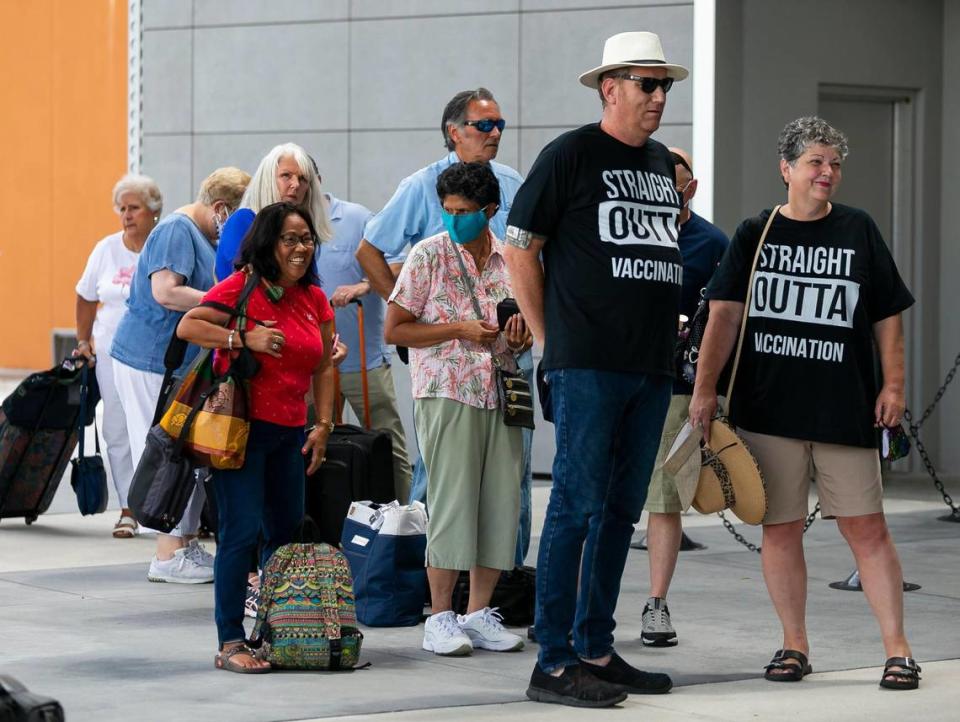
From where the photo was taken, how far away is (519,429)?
682 cm

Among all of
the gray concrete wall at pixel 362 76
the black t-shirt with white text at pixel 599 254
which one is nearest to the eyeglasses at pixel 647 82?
the black t-shirt with white text at pixel 599 254

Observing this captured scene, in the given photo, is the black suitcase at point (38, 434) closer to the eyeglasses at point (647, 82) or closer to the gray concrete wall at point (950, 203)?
the eyeglasses at point (647, 82)

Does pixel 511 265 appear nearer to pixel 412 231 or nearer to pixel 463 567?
pixel 463 567

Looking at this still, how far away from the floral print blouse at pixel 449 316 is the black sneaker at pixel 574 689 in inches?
48.3

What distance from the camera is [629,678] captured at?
19.5 feet

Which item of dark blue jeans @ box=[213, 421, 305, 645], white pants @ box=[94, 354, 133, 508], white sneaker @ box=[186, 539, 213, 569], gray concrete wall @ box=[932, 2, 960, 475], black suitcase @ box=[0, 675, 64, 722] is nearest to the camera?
black suitcase @ box=[0, 675, 64, 722]

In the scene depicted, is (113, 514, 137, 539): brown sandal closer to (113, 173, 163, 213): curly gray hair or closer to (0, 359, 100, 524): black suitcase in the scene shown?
(0, 359, 100, 524): black suitcase

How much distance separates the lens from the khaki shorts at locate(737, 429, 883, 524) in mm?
6203

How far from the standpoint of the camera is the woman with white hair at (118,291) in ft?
32.6

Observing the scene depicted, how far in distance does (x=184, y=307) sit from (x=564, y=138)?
118 inches

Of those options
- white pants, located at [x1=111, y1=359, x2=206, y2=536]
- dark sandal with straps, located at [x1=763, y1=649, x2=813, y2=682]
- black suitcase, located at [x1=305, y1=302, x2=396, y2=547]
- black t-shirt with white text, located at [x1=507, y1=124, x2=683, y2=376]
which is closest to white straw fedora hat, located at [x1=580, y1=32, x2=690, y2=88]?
black t-shirt with white text, located at [x1=507, y1=124, x2=683, y2=376]

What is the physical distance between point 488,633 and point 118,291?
4232mm

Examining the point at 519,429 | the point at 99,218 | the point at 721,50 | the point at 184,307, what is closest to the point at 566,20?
the point at 721,50

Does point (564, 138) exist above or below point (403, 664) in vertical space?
above
